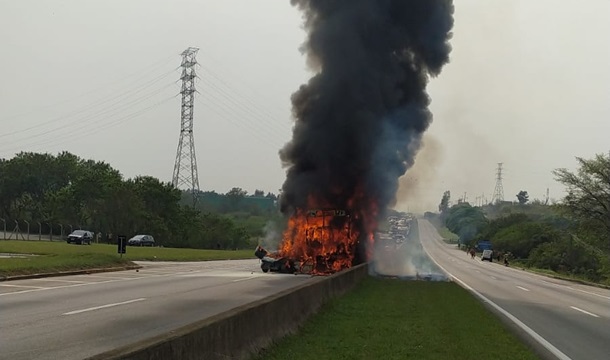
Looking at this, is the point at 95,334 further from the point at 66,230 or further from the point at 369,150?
the point at 66,230

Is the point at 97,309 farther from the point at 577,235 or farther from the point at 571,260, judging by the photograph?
the point at 571,260

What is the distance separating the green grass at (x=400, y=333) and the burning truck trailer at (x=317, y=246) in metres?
12.6

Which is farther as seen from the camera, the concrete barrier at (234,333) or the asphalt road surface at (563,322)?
the asphalt road surface at (563,322)

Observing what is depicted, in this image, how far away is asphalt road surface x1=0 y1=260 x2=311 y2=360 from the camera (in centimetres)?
996

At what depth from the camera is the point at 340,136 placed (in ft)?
118

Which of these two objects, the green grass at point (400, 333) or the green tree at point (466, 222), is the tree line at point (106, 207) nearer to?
the green grass at point (400, 333)

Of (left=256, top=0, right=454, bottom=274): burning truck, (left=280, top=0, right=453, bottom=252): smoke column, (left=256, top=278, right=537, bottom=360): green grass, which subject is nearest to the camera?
(left=256, top=278, right=537, bottom=360): green grass

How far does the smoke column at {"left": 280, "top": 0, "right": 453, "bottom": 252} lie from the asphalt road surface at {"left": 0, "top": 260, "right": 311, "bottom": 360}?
12.1 metres

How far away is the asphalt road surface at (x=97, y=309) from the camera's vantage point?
392 inches

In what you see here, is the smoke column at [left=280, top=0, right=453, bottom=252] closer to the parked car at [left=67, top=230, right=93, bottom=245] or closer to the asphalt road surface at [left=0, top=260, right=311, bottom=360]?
the asphalt road surface at [left=0, top=260, right=311, bottom=360]

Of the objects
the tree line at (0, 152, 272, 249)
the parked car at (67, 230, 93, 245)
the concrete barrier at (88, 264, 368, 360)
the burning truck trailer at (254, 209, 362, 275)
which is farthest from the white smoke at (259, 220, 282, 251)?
the tree line at (0, 152, 272, 249)

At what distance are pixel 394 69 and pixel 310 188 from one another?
849cm

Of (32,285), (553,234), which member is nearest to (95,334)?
(32,285)

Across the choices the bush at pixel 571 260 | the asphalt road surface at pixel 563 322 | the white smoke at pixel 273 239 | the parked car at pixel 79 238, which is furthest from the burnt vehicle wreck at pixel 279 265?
the bush at pixel 571 260
